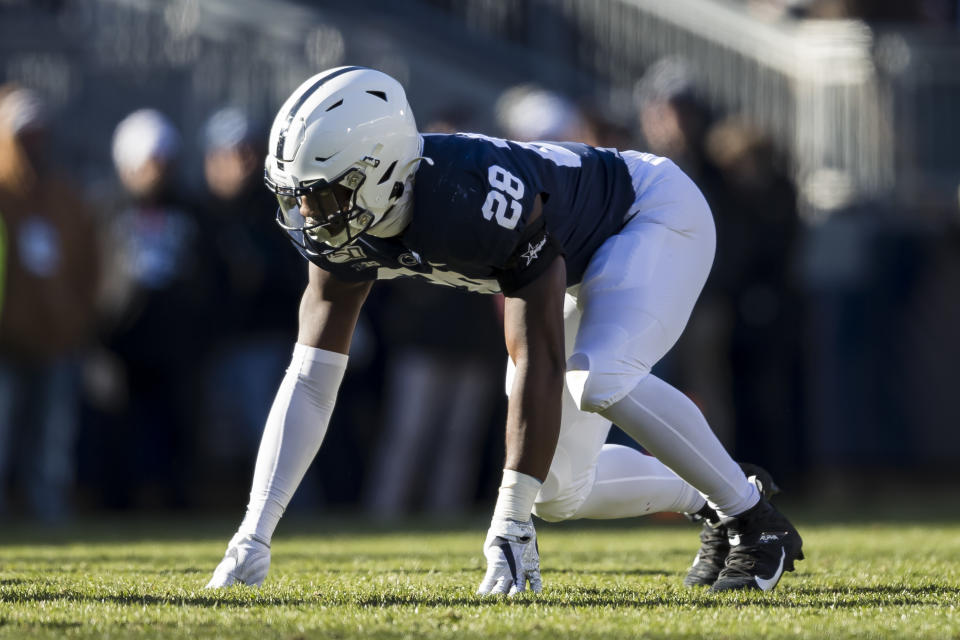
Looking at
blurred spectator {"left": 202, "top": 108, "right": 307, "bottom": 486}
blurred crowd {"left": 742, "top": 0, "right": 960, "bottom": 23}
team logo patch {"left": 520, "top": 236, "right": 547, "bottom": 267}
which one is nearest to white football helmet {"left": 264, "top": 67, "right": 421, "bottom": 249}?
team logo patch {"left": 520, "top": 236, "right": 547, "bottom": 267}

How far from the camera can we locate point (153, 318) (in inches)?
364

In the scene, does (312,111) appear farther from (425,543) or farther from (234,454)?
(234,454)

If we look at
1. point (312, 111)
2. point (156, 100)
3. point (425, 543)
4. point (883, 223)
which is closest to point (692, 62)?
point (883, 223)

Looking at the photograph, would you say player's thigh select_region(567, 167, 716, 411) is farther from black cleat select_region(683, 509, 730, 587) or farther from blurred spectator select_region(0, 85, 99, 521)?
blurred spectator select_region(0, 85, 99, 521)

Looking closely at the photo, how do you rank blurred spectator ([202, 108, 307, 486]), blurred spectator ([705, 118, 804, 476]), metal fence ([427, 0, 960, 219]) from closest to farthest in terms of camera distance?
blurred spectator ([202, 108, 307, 486])
blurred spectator ([705, 118, 804, 476])
metal fence ([427, 0, 960, 219])

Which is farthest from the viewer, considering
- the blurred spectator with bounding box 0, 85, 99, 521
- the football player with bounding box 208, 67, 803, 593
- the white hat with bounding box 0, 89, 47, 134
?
the white hat with bounding box 0, 89, 47, 134

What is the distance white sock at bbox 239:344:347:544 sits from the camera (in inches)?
190

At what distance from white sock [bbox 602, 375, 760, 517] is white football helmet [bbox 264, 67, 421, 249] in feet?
2.99

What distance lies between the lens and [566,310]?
5180 millimetres

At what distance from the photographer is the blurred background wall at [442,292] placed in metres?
9.20

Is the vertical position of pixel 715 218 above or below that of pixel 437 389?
above

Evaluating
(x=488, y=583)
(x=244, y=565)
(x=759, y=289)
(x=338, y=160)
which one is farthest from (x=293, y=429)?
(x=759, y=289)

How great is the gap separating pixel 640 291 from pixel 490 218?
0.60 metres

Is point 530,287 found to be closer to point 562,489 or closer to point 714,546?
point 562,489
